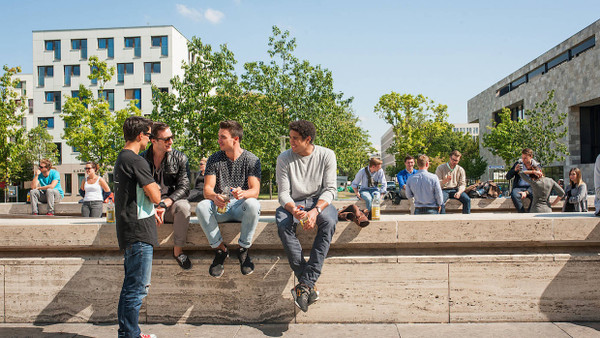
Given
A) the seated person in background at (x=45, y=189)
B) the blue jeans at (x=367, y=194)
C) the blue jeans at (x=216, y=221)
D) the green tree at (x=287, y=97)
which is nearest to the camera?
the blue jeans at (x=216, y=221)

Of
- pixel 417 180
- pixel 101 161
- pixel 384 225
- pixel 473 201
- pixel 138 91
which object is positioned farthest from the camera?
pixel 138 91

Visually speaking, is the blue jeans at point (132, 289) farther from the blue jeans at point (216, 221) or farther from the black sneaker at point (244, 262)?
the black sneaker at point (244, 262)

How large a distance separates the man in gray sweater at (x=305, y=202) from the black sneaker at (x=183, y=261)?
1.08m

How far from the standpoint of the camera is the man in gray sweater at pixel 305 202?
4.56 meters

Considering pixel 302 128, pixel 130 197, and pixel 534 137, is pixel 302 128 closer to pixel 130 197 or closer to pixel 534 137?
pixel 130 197

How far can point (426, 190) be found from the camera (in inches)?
310

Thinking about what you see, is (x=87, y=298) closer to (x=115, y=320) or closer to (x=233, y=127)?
(x=115, y=320)

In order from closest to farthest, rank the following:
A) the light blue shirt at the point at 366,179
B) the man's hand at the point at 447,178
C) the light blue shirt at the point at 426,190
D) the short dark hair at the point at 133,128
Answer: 1. the short dark hair at the point at 133,128
2. the light blue shirt at the point at 426,190
3. the man's hand at the point at 447,178
4. the light blue shirt at the point at 366,179

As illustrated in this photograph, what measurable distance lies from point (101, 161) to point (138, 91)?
76.1 ft

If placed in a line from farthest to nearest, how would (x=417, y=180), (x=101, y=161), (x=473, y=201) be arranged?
(x=101, y=161)
(x=473, y=201)
(x=417, y=180)

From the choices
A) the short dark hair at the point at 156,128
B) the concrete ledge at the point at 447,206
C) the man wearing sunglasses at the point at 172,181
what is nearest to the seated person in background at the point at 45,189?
the concrete ledge at the point at 447,206

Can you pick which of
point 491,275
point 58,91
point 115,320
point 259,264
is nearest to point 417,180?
point 491,275

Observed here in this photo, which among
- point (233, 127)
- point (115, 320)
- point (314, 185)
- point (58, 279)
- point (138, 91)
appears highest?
point (138, 91)

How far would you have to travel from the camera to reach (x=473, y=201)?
11.2 metres
